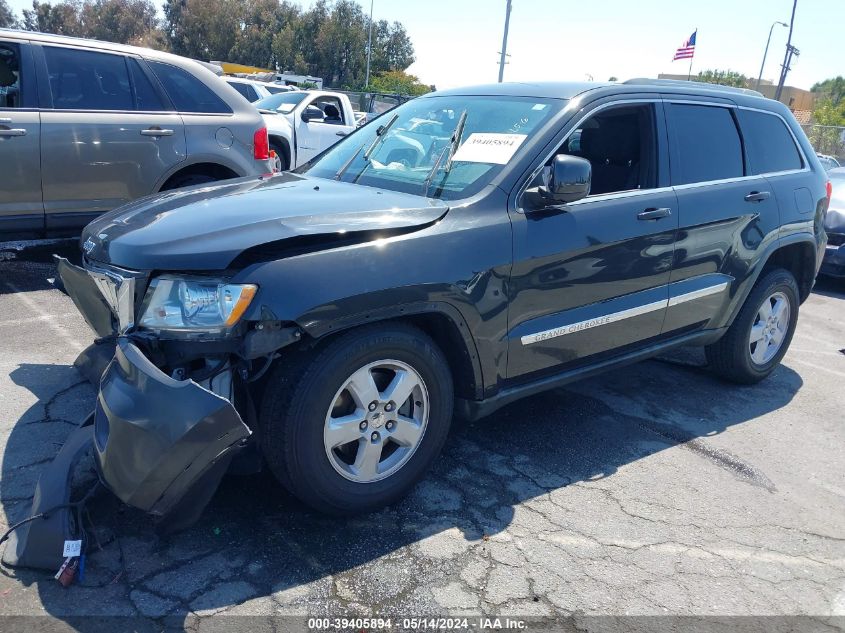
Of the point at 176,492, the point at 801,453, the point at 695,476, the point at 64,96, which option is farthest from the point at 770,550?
the point at 64,96

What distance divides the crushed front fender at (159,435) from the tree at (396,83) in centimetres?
4817

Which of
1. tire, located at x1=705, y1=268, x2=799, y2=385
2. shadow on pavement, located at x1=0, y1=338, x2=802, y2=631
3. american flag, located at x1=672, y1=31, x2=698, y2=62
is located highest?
american flag, located at x1=672, y1=31, x2=698, y2=62

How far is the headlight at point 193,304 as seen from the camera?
260 cm

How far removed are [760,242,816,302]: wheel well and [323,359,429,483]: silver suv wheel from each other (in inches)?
121

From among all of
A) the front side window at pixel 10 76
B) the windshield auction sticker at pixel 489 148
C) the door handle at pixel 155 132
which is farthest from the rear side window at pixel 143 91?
the windshield auction sticker at pixel 489 148

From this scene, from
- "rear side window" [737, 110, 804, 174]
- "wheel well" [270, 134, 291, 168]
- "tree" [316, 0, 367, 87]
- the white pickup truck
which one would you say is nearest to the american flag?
the white pickup truck

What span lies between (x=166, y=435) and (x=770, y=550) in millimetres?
2519

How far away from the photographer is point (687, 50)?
2595 centimetres

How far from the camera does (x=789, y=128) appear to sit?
505cm

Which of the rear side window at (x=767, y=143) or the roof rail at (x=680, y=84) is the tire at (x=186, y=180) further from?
the rear side window at (x=767, y=143)

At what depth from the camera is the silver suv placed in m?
5.64

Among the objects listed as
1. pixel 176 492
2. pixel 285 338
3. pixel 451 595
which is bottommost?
pixel 451 595

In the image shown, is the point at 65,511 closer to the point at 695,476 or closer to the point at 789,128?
the point at 695,476

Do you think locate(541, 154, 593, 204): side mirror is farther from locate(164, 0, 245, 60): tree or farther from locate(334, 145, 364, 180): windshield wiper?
locate(164, 0, 245, 60): tree
